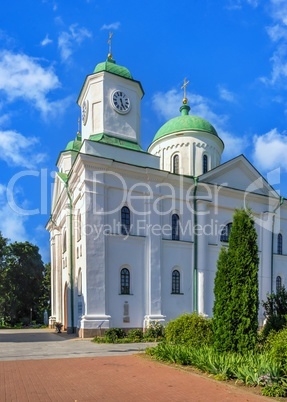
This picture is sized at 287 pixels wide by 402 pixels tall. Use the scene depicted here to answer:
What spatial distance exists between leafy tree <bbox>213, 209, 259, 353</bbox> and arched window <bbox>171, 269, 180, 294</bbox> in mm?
11884

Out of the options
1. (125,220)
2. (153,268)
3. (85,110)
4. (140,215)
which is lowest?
(153,268)

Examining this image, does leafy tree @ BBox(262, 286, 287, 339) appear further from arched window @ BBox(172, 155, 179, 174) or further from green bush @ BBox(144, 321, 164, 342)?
arched window @ BBox(172, 155, 179, 174)

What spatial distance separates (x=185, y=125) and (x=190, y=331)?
18260mm

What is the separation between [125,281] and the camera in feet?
73.9

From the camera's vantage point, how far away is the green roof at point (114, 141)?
23803 millimetres

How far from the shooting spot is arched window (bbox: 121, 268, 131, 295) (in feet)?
73.3

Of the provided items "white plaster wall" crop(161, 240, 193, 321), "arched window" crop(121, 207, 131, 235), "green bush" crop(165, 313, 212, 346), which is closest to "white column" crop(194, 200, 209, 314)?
"white plaster wall" crop(161, 240, 193, 321)

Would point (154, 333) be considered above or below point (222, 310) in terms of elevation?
below

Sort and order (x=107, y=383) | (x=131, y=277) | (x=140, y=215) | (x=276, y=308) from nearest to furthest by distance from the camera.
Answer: (x=107, y=383), (x=276, y=308), (x=131, y=277), (x=140, y=215)

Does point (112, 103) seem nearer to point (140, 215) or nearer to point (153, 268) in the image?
point (140, 215)

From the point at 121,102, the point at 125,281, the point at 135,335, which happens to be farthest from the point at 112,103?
the point at 135,335

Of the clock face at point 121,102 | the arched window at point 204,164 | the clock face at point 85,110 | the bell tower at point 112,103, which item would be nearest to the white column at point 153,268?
the bell tower at point 112,103

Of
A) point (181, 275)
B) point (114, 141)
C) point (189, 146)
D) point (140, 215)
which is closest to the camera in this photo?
point (140, 215)

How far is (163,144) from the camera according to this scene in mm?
30219
